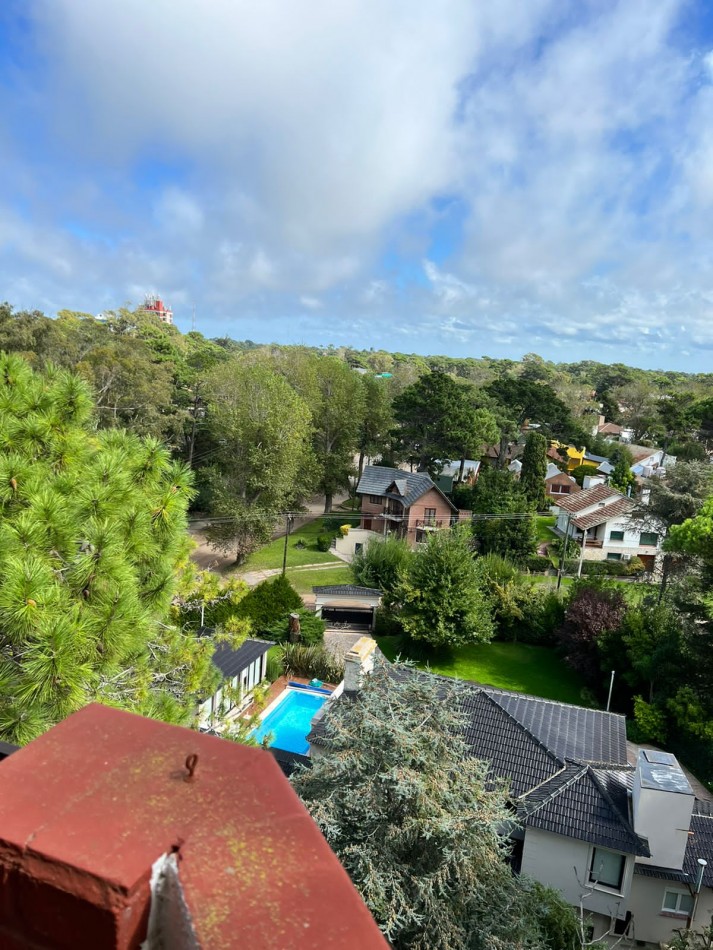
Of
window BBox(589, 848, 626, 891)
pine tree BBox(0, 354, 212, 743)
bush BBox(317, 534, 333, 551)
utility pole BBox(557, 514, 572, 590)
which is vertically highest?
pine tree BBox(0, 354, 212, 743)

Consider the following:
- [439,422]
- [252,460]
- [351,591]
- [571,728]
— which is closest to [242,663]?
[351,591]

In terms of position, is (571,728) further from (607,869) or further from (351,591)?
(351,591)

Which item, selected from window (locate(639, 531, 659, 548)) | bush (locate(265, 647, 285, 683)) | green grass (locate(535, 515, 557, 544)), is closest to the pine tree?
bush (locate(265, 647, 285, 683))

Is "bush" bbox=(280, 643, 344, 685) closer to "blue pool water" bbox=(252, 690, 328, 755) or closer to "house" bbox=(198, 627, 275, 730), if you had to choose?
"house" bbox=(198, 627, 275, 730)

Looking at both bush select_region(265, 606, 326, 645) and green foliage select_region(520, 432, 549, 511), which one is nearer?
bush select_region(265, 606, 326, 645)

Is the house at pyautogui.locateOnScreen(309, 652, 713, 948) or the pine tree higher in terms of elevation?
the pine tree

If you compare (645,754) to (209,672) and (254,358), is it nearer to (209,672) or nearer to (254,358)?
(209,672)

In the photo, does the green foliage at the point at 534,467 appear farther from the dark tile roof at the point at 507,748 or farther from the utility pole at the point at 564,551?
the dark tile roof at the point at 507,748

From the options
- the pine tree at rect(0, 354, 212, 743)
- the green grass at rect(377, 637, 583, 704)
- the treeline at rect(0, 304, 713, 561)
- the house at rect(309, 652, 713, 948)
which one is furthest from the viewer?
the treeline at rect(0, 304, 713, 561)
